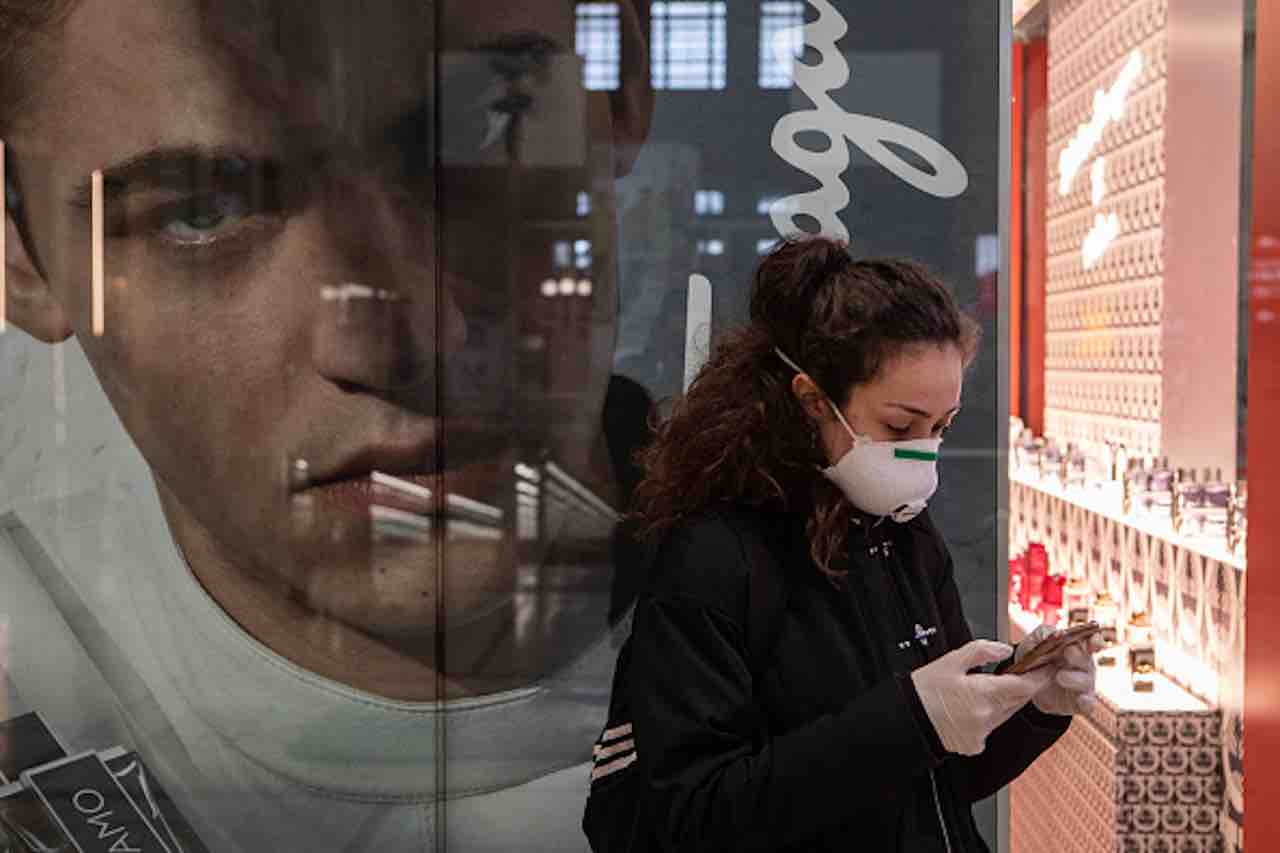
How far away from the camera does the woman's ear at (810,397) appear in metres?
1.60

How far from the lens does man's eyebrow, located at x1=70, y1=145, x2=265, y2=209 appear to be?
10.0 ft

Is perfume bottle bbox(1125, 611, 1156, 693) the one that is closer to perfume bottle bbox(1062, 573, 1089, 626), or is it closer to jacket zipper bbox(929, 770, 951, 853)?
perfume bottle bbox(1062, 573, 1089, 626)

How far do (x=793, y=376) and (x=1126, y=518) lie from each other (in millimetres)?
2772

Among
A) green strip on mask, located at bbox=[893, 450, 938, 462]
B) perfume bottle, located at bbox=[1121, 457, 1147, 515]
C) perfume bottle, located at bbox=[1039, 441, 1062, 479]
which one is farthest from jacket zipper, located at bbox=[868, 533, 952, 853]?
perfume bottle, located at bbox=[1039, 441, 1062, 479]

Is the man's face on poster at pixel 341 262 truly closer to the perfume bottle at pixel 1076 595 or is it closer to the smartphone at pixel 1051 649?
the smartphone at pixel 1051 649

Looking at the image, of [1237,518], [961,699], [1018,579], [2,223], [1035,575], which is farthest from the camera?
[1018,579]

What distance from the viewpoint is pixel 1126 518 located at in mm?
4133

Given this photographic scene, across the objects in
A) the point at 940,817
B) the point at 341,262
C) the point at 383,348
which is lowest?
the point at 940,817

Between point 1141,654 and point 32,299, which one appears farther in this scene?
point 1141,654

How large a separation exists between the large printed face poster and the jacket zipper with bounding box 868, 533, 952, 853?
4.32 feet

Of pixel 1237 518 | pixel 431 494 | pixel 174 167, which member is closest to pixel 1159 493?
pixel 1237 518

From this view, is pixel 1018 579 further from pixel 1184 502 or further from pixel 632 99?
pixel 632 99

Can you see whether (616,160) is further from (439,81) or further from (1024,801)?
(1024,801)

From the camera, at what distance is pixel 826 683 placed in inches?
60.0
